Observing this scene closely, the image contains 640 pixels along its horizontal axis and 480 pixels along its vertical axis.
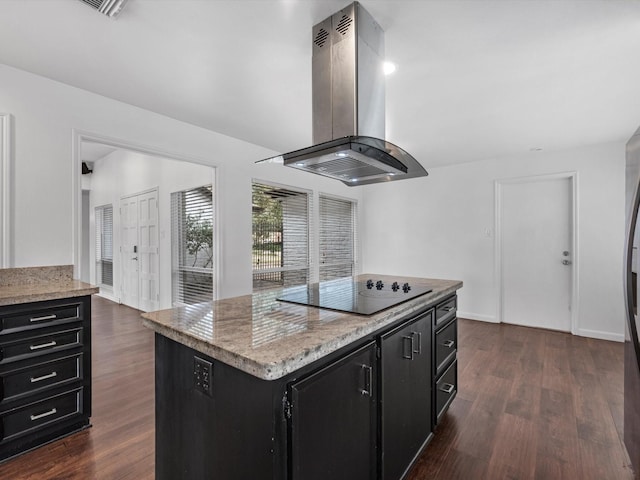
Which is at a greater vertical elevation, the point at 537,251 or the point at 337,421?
the point at 537,251

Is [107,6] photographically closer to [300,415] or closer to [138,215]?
[300,415]

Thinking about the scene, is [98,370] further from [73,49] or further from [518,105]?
[518,105]

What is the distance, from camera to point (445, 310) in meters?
2.10

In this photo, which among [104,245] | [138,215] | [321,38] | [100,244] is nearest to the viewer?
[321,38]

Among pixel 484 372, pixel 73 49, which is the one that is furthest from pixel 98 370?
pixel 484 372

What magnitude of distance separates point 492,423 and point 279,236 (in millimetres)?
3233

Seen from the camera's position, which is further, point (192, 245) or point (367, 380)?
point (192, 245)

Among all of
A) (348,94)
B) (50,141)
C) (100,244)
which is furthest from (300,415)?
(100,244)

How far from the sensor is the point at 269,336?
3.52ft

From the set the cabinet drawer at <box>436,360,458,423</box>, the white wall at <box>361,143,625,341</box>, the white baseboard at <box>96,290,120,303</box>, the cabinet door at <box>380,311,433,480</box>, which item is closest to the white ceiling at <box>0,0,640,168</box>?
the white wall at <box>361,143,625,341</box>

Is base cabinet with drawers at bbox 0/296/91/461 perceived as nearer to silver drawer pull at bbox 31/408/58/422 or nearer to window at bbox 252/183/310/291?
silver drawer pull at bbox 31/408/58/422

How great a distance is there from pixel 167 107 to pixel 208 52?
1.08m

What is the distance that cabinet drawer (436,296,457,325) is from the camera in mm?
1983

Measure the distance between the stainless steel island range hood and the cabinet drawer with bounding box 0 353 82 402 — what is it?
6.20 feet
